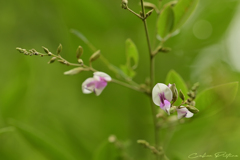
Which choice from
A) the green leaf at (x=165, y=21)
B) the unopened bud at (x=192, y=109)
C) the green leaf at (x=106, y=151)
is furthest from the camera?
the green leaf at (x=106, y=151)

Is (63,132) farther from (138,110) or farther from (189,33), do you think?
(189,33)

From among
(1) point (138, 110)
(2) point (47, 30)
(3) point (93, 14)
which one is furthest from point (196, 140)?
(2) point (47, 30)

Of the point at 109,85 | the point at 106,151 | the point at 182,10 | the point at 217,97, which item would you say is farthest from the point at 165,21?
the point at 109,85

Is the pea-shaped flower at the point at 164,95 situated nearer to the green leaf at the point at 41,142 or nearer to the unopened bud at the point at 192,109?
the unopened bud at the point at 192,109

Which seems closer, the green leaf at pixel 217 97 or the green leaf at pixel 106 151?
the green leaf at pixel 217 97

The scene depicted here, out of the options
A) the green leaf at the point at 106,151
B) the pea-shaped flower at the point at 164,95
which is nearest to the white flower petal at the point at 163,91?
the pea-shaped flower at the point at 164,95

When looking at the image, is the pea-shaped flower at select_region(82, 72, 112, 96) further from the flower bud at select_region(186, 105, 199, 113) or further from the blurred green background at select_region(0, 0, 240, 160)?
the blurred green background at select_region(0, 0, 240, 160)
